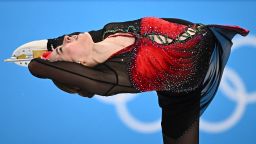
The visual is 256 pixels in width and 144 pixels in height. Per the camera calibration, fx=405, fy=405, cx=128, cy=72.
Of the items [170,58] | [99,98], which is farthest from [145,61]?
[99,98]

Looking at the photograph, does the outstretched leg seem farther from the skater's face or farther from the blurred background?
the blurred background

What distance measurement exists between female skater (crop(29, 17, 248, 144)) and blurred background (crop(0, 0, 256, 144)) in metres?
0.41

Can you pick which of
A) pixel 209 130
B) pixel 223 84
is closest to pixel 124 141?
pixel 209 130

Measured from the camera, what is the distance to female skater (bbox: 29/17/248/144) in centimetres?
89

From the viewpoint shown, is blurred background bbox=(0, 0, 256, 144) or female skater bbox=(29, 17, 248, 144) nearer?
female skater bbox=(29, 17, 248, 144)

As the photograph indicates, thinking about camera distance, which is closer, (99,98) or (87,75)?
(87,75)

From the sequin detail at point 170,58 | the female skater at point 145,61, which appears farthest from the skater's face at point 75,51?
the sequin detail at point 170,58

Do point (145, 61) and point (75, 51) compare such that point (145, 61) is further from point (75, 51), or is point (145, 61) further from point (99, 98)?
point (99, 98)

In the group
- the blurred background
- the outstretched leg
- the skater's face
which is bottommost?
the blurred background

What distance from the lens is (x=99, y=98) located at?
4.87 feet

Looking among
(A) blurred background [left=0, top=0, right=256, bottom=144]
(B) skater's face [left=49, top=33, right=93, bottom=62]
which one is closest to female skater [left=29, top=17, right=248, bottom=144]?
(B) skater's face [left=49, top=33, right=93, bottom=62]

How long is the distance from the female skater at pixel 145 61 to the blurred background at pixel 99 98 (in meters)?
0.41

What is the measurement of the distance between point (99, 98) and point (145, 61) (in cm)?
60

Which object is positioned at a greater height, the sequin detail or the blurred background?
the sequin detail
